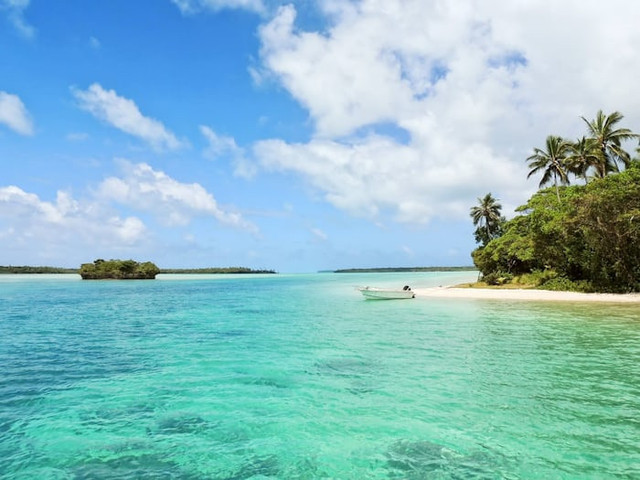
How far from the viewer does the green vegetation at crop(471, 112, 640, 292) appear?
28391mm

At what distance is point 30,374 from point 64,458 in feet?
23.3

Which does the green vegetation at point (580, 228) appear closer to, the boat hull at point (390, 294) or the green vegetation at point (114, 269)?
the boat hull at point (390, 294)

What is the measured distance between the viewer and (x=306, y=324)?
73.3ft

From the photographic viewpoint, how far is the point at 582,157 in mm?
40750

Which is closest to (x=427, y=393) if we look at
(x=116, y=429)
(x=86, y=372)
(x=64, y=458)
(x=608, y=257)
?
(x=116, y=429)

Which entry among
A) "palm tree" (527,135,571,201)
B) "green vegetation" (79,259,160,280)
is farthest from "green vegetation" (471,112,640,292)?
"green vegetation" (79,259,160,280)

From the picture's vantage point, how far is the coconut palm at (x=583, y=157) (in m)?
40.3

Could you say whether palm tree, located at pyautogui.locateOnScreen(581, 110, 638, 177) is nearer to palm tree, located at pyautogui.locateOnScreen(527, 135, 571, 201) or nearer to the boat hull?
palm tree, located at pyautogui.locateOnScreen(527, 135, 571, 201)

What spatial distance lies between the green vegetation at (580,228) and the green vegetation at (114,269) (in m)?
87.9

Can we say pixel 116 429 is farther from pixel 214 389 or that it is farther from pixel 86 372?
pixel 86 372

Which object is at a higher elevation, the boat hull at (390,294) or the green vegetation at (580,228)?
the green vegetation at (580,228)

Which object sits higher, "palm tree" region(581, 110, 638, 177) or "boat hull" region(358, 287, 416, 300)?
"palm tree" region(581, 110, 638, 177)

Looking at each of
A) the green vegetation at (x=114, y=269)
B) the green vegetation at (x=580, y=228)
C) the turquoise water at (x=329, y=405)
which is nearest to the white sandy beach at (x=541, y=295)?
the green vegetation at (x=580, y=228)

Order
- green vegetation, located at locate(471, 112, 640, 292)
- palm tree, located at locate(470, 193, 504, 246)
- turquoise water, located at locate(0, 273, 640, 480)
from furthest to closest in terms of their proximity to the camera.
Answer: palm tree, located at locate(470, 193, 504, 246) → green vegetation, located at locate(471, 112, 640, 292) → turquoise water, located at locate(0, 273, 640, 480)
